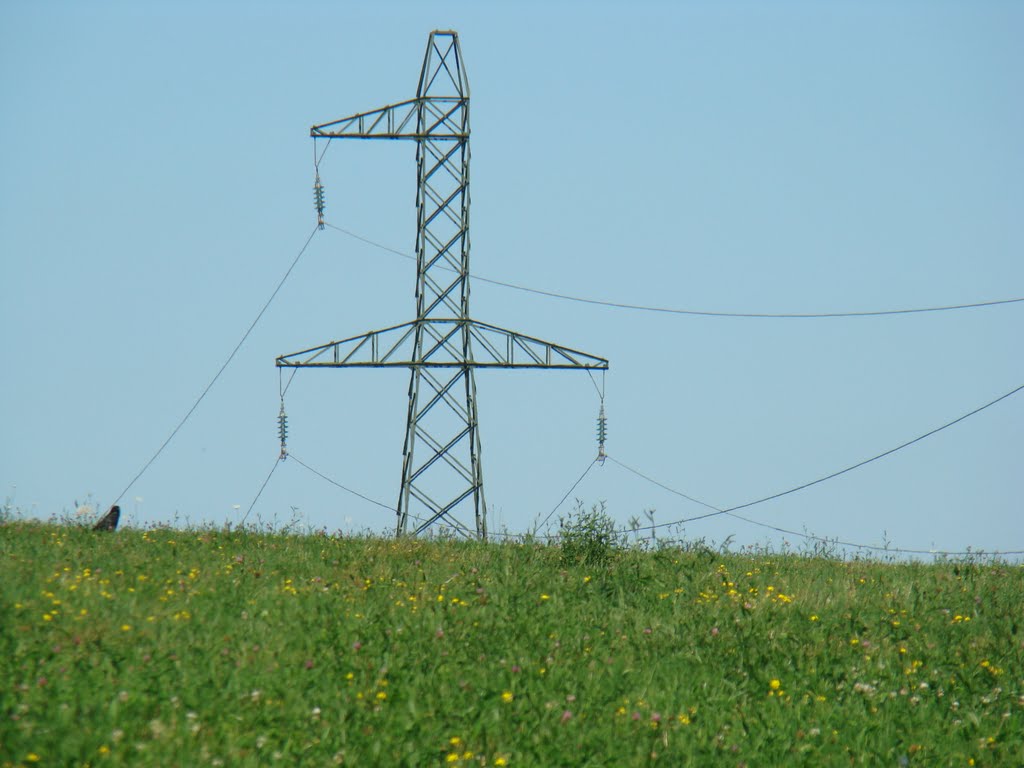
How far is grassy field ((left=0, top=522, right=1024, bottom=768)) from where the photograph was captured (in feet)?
26.1

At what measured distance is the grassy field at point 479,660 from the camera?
313 inches

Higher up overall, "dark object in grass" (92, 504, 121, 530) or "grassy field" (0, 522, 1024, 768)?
"dark object in grass" (92, 504, 121, 530)

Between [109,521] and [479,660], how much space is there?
316 inches

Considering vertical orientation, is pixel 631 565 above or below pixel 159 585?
above

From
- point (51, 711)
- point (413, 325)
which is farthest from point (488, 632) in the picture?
point (413, 325)

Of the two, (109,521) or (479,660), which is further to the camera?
(109,521)

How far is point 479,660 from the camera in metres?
9.93

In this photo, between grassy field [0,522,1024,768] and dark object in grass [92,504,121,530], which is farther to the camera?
dark object in grass [92,504,121,530]

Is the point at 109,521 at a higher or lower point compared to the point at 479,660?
higher

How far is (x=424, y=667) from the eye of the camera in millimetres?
9633

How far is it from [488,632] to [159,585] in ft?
11.4

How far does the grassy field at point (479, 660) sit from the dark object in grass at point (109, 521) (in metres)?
0.90

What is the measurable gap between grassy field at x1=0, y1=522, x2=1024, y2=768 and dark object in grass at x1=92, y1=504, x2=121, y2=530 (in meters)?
0.90

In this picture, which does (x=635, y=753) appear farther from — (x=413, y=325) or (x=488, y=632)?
(x=413, y=325)
